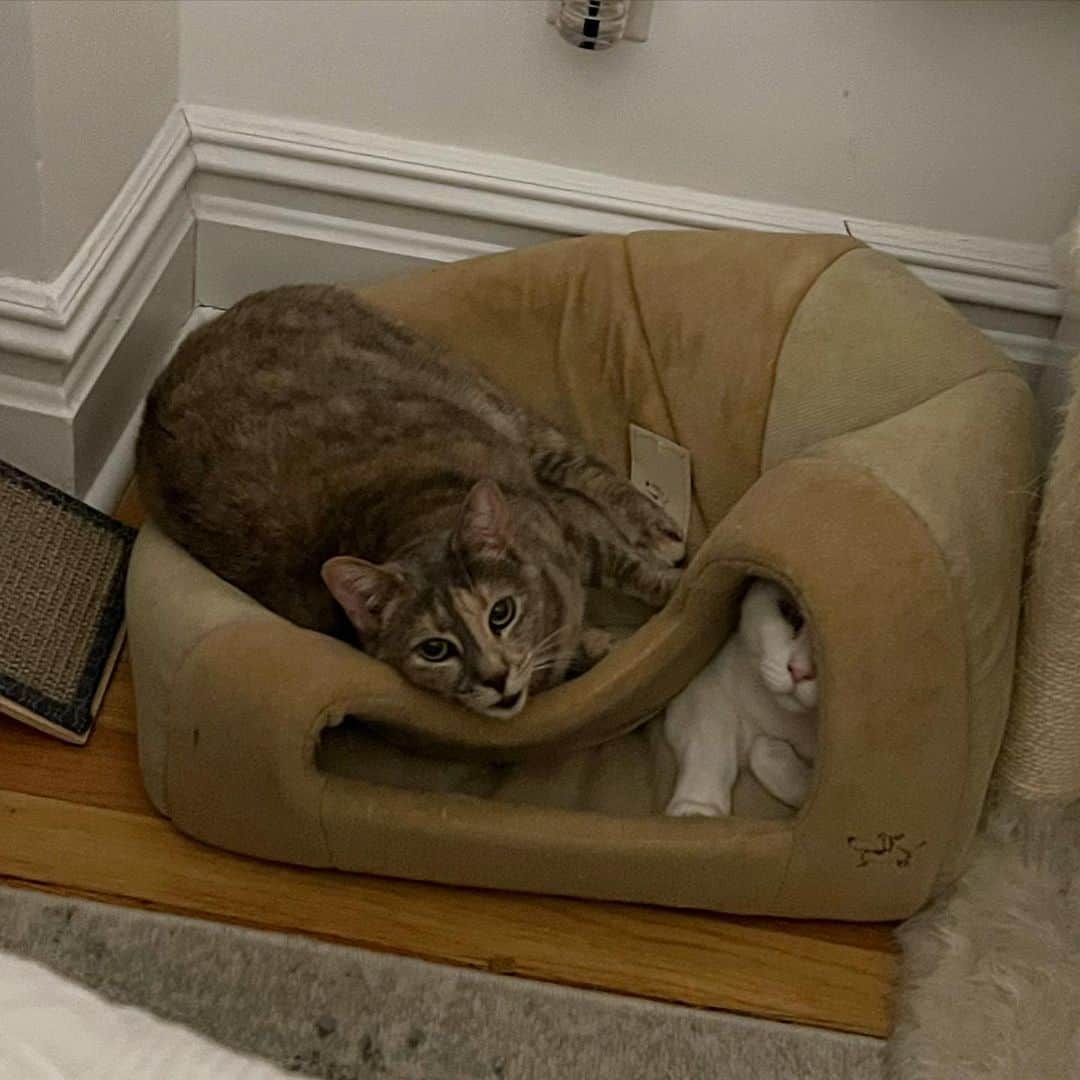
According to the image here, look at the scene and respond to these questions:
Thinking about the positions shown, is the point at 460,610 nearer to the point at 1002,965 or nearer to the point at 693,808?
the point at 693,808

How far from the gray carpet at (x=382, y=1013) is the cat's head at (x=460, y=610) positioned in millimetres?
262

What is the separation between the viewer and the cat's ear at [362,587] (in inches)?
53.6

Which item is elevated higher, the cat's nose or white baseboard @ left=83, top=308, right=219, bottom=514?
the cat's nose

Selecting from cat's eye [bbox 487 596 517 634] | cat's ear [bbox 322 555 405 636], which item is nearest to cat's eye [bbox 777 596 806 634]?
cat's eye [bbox 487 596 517 634]

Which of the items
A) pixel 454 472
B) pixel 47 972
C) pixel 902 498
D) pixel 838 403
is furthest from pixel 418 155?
pixel 47 972

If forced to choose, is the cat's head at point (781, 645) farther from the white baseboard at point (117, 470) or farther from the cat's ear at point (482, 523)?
the white baseboard at point (117, 470)

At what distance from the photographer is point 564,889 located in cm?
143

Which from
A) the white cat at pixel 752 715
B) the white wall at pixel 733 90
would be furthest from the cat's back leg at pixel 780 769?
the white wall at pixel 733 90

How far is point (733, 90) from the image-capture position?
183 cm

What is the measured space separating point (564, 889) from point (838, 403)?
23.4 inches

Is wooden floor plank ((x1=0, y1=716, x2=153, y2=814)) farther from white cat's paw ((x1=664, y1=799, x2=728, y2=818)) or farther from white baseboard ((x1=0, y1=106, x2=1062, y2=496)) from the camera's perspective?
white cat's paw ((x1=664, y1=799, x2=728, y2=818))

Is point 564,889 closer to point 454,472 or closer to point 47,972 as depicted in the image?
point 454,472

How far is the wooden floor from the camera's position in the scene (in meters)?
1.41

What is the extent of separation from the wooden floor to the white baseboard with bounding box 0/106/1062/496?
0.48 metres
